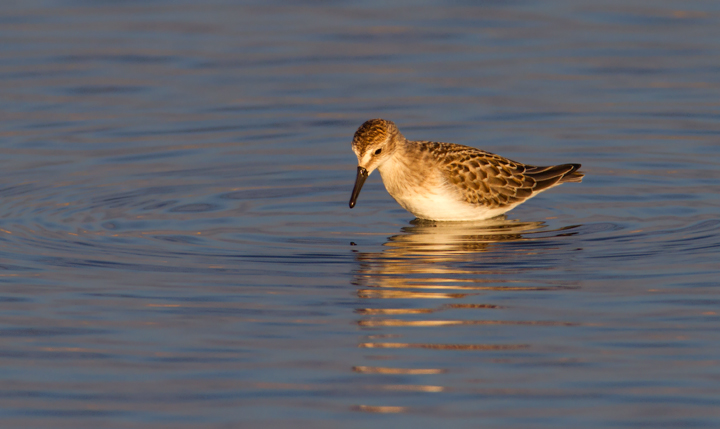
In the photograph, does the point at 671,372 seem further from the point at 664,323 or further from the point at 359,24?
the point at 359,24

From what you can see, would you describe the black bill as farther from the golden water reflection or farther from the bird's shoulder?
the bird's shoulder

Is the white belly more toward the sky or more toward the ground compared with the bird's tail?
more toward the ground

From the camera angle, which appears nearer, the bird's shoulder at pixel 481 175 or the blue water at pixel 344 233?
the blue water at pixel 344 233

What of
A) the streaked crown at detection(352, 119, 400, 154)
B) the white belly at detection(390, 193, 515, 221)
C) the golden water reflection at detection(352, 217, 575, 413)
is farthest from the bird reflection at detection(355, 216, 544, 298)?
the streaked crown at detection(352, 119, 400, 154)

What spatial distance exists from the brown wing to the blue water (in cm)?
33

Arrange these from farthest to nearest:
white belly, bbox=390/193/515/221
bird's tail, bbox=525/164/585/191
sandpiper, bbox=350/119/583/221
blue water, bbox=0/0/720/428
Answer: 1. bird's tail, bbox=525/164/585/191
2. white belly, bbox=390/193/515/221
3. sandpiper, bbox=350/119/583/221
4. blue water, bbox=0/0/720/428

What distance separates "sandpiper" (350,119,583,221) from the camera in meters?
14.0

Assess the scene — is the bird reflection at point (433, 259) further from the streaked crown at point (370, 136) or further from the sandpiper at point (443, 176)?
the streaked crown at point (370, 136)

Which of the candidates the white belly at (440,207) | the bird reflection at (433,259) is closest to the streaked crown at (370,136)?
the white belly at (440,207)

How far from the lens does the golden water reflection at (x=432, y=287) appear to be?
977 cm

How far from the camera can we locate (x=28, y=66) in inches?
866

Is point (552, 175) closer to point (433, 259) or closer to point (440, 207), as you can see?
point (440, 207)

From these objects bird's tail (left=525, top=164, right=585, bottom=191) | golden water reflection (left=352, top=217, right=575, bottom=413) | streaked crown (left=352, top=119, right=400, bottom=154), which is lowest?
golden water reflection (left=352, top=217, right=575, bottom=413)

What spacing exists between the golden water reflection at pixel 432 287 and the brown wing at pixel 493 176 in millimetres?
430
